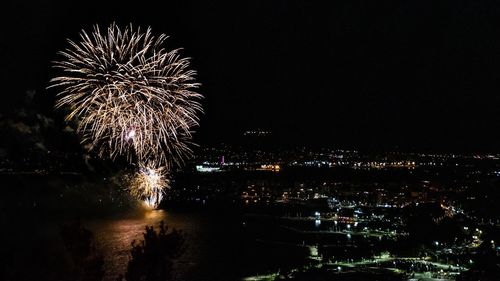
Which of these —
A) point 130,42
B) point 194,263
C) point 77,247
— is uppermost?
point 130,42

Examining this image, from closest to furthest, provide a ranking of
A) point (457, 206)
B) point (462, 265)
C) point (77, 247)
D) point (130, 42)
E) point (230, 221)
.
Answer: point (77, 247), point (130, 42), point (462, 265), point (230, 221), point (457, 206)

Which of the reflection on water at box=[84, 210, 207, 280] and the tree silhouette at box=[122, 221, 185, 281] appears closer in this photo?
the tree silhouette at box=[122, 221, 185, 281]

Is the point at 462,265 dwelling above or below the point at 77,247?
below

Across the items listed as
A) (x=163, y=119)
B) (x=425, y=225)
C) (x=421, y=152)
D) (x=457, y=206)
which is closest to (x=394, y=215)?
(x=457, y=206)

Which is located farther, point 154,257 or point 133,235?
point 133,235

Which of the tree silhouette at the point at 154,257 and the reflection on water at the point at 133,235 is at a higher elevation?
the tree silhouette at the point at 154,257

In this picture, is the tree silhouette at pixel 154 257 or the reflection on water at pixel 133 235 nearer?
the tree silhouette at pixel 154 257

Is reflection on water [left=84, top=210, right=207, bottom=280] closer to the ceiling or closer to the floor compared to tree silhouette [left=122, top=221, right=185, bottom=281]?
closer to the floor

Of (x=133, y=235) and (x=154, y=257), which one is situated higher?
(x=154, y=257)

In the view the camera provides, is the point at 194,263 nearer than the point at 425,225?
Yes

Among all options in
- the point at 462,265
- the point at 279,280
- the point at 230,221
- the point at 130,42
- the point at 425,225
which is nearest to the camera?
the point at 130,42

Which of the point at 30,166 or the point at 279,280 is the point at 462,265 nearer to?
the point at 279,280
